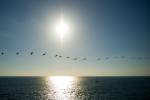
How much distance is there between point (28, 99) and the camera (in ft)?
384

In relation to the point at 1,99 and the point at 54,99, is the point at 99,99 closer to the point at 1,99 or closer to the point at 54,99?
the point at 54,99

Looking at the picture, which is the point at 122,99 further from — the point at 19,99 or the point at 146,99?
Result: the point at 19,99

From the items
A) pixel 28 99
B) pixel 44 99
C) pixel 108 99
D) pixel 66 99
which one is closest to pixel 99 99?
pixel 108 99

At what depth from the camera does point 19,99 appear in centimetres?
11512

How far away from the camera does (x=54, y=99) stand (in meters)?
119

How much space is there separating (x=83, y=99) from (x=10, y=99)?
36.2 metres

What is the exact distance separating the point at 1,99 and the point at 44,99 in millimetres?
21068

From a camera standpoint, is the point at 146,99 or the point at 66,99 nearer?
the point at 146,99

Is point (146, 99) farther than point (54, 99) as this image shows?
No

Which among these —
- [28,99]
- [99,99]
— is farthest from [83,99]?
[28,99]

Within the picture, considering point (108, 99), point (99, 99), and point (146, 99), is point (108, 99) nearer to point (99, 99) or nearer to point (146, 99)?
point (99, 99)

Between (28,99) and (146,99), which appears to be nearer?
(146,99)

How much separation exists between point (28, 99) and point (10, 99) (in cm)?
878

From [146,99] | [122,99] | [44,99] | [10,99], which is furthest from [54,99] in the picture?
[146,99]
